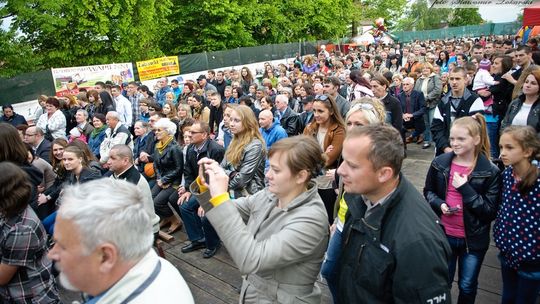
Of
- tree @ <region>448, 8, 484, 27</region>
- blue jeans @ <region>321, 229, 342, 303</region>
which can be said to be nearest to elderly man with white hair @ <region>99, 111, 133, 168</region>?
blue jeans @ <region>321, 229, 342, 303</region>

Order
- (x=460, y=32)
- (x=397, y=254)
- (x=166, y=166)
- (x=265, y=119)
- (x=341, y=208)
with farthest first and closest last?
(x=460, y=32) → (x=166, y=166) → (x=265, y=119) → (x=341, y=208) → (x=397, y=254)

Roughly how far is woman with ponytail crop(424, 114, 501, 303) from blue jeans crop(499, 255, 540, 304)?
0.75 feet

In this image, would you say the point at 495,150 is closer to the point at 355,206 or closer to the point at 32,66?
the point at 355,206

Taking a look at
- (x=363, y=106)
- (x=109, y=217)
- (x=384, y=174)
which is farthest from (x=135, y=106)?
(x=384, y=174)

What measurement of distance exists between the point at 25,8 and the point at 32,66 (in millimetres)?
2578

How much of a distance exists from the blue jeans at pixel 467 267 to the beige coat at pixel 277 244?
4.64 feet

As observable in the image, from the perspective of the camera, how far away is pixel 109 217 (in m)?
1.40

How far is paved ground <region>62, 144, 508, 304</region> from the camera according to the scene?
11.9ft

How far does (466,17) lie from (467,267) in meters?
88.6

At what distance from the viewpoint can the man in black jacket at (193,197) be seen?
4816 millimetres

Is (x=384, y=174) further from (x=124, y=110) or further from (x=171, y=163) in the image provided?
(x=124, y=110)

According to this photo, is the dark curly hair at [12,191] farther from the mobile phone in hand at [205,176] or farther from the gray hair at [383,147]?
the gray hair at [383,147]

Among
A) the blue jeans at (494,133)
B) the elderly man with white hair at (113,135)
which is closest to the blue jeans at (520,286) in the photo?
the blue jeans at (494,133)

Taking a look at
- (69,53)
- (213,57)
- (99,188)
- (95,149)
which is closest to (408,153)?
(95,149)
